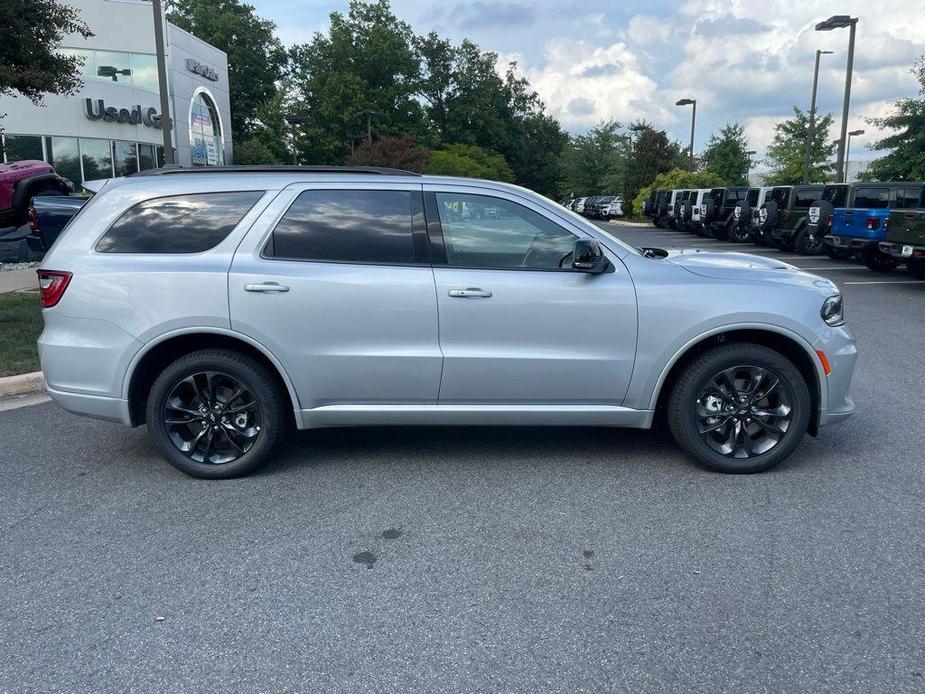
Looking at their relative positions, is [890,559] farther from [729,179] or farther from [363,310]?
[729,179]

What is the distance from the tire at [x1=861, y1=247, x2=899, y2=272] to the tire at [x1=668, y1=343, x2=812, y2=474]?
1310 centimetres

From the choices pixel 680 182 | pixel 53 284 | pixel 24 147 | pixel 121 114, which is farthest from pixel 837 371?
pixel 680 182

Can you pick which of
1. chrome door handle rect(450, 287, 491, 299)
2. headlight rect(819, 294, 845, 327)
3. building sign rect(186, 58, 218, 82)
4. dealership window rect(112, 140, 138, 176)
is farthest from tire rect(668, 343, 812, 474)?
building sign rect(186, 58, 218, 82)

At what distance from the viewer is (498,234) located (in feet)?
15.8

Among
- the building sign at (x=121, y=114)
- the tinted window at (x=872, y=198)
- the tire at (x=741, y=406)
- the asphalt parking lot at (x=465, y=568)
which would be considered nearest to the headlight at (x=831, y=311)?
the tire at (x=741, y=406)

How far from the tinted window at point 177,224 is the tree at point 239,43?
203ft

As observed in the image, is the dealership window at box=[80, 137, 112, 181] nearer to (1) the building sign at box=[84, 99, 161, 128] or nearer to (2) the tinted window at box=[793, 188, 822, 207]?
(1) the building sign at box=[84, 99, 161, 128]

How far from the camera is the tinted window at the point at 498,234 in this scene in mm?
4801

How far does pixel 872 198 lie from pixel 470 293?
17.1 metres

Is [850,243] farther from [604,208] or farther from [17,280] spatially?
[604,208]

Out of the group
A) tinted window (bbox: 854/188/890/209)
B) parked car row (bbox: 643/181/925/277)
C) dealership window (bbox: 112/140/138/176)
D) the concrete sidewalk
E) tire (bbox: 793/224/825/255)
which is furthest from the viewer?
dealership window (bbox: 112/140/138/176)

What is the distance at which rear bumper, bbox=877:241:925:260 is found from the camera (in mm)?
13586

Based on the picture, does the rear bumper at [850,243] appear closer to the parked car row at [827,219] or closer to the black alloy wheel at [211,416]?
the parked car row at [827,219]

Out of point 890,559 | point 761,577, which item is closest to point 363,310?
point 761,577
